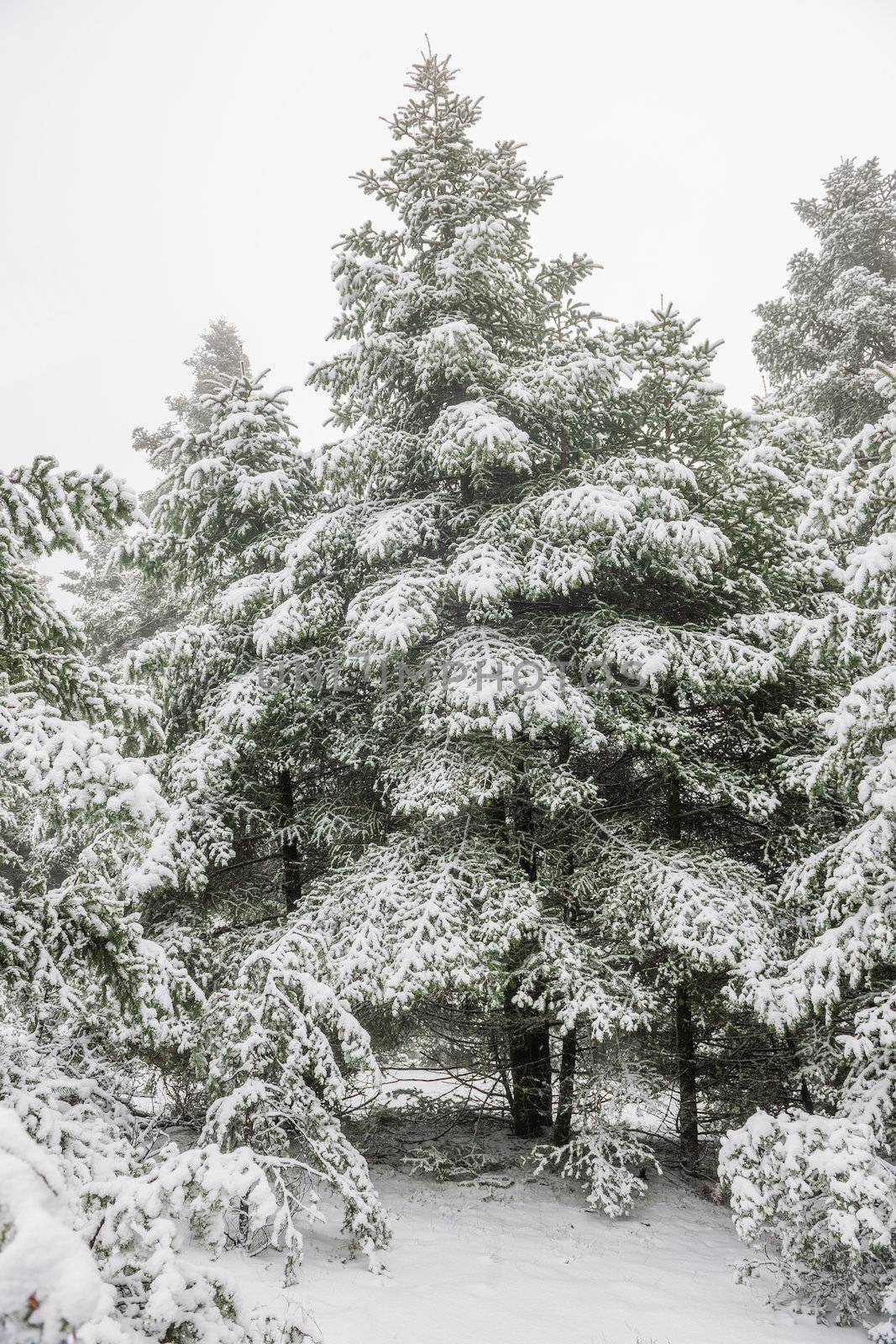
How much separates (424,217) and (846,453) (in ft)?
20.6

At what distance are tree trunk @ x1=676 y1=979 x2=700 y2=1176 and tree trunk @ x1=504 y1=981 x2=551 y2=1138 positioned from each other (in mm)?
1573

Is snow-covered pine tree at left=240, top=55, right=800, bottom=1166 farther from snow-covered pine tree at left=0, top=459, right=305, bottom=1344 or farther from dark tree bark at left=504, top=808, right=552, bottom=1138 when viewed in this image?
snow-covered pine tree at left=0, top=459, right=305, bottom=1344

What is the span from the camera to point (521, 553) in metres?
7.78

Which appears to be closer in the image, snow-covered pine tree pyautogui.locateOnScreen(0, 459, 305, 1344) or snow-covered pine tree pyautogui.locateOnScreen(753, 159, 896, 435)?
snow-covered pine tree pyautogui.locateOnScreen(0, 459, 305, 1344)

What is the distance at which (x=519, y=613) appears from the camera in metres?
8.84

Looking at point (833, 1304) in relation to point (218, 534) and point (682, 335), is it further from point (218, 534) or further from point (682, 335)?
point (218, 534)

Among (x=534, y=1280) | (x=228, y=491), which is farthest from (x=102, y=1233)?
(x=228, y=491)

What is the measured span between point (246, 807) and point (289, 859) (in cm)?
115

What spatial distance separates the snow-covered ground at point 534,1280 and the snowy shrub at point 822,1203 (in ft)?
0.90

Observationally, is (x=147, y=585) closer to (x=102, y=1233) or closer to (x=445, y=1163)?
(x=445, y=1163)

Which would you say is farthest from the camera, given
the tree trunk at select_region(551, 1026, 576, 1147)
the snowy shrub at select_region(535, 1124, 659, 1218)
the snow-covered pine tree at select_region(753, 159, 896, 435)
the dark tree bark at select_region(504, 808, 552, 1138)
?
the snow-covered pine tree at select_region(753, 159, 896, 435)

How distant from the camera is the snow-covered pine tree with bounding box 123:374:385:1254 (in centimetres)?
580

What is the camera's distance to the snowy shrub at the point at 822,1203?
16.0 ft

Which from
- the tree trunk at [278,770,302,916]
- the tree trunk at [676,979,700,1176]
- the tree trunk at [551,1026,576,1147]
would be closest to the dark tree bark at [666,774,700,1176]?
the tree trunk at [676,979,700,1176]
